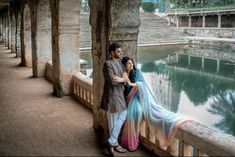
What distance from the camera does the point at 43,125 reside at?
20.0ft

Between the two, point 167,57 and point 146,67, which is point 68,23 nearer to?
point 146,67

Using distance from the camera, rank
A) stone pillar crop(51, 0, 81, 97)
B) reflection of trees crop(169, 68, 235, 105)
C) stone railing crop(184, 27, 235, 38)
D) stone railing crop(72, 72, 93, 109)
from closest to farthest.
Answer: stone railing crop(72, 72, 93, 109) < stone pillar crop(51, 0, 81, 97) < reflection of trees crop(169, 68, 235, 105) < stone railing crop(184, 27, 235, 38)

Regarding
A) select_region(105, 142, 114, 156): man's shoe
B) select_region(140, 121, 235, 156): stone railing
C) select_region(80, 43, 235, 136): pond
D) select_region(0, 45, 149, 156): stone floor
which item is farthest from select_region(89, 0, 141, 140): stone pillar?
select_region(80, 43, 235, 136): pond

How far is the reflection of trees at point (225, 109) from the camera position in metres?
11.2

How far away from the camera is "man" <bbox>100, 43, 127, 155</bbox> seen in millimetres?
4336

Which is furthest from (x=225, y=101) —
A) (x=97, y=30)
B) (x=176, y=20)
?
(x=176, y=20)

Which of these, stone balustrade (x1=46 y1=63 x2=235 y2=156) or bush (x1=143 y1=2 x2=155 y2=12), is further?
bush (x1=143 y1=2 x2=155 y2=12)

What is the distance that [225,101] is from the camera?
47.4 feet

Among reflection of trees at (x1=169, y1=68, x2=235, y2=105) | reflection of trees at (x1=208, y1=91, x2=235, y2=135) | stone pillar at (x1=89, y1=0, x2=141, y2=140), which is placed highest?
stone pillar at (x1=89, y1=0, x2=141, y2=140)

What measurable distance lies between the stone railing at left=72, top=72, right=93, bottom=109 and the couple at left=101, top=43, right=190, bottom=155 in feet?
8.18

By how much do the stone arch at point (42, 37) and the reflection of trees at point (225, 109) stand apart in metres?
6.36

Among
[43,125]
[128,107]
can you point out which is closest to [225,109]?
[43,125]

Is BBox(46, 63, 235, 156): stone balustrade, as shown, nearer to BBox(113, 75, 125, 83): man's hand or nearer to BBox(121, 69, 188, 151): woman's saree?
BBox(121, 69, 188, 151): woman's saree

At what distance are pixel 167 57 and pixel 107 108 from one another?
23120mm
